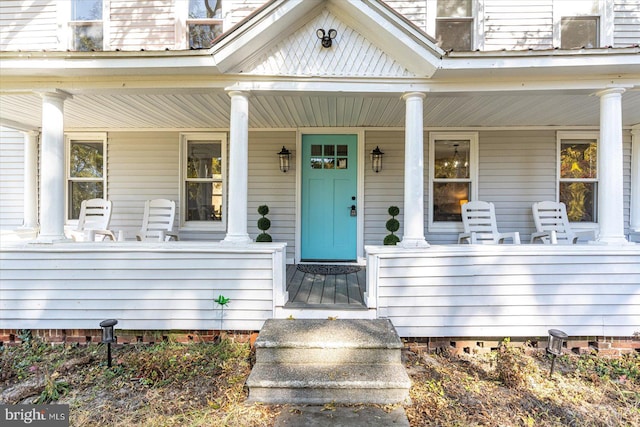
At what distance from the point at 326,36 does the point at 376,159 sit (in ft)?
7.48

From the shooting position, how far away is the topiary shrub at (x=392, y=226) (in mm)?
4965

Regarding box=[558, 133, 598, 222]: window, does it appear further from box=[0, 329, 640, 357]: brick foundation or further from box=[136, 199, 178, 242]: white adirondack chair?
box=[136, 199, 178, 242]: white adirondack chair

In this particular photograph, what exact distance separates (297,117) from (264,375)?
3.50 m

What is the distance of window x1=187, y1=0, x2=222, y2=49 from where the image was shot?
483cm

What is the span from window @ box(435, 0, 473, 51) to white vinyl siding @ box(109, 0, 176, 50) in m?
3.83

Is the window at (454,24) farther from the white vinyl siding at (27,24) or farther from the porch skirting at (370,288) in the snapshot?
the white vinyl siding at (27,24)

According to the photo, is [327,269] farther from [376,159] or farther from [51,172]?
[51,172]

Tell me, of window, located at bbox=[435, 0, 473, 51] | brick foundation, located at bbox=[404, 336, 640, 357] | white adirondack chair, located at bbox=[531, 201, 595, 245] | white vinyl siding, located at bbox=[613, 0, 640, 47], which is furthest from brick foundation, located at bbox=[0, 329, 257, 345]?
white vinyl siding, located at bbox=[613, 0, 640, 47]

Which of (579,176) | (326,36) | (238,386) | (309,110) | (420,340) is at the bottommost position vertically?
(238,386)

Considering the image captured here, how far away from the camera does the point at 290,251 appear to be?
5422 millimetres

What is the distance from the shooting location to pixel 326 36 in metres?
3.36

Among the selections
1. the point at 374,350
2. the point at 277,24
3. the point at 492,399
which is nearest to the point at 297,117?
the point at 277,24

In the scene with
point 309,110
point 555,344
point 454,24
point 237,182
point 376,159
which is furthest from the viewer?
point 376,159

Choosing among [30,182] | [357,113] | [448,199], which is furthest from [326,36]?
[30,182]
